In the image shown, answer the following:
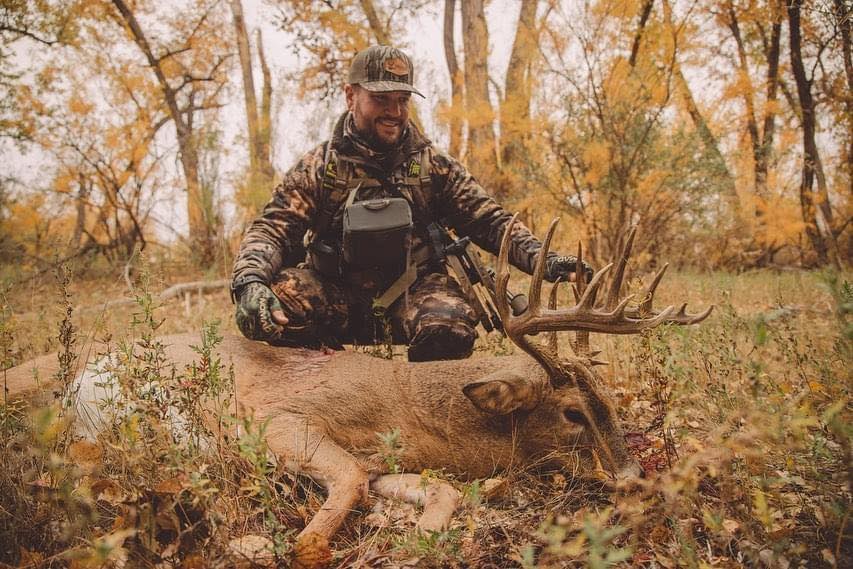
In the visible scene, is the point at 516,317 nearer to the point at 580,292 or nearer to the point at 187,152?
the point at 580,292

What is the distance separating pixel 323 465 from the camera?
227 centimetres

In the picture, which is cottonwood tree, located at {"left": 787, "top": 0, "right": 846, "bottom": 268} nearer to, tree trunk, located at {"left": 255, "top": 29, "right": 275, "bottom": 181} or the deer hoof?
the deer hoof

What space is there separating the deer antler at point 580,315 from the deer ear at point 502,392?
133mm

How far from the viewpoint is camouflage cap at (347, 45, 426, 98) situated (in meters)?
3.35

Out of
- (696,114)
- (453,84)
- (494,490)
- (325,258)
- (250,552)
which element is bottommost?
(494,490)

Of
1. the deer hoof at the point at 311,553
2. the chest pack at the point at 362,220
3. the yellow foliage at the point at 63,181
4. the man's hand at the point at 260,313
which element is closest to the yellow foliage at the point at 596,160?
the chest pack at the point at 362,220

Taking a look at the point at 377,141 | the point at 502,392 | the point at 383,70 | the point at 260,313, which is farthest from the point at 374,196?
the point at 502,392

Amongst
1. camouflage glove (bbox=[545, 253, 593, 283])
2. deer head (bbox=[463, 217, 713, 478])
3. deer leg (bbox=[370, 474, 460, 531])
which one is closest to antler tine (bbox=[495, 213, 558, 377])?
deer head (bbox=[463, 217, 713, 478])

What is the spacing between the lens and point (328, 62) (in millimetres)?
12375

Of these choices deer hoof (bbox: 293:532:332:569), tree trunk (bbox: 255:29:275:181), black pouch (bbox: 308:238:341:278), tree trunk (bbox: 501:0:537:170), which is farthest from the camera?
tree trunk (bbox: 255:29:275:181)

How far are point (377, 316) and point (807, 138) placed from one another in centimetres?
675

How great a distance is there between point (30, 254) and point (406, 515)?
1204 cm

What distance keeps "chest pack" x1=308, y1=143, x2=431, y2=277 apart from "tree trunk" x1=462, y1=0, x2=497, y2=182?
6.61 meters

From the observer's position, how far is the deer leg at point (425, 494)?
6.59 feet
